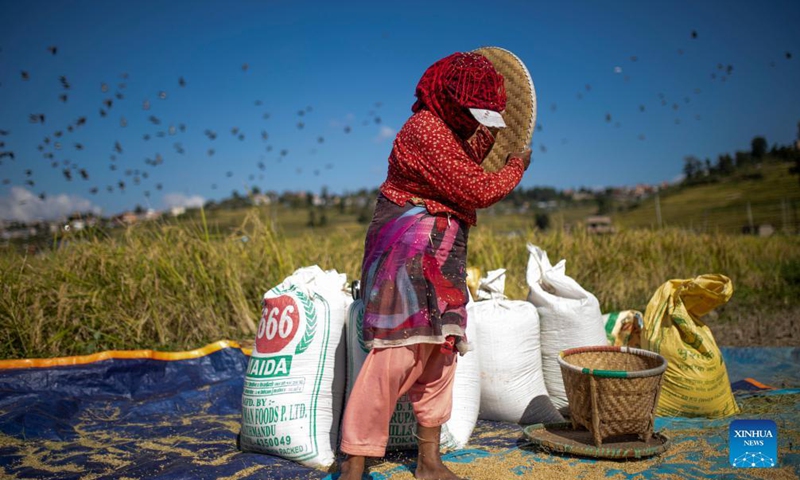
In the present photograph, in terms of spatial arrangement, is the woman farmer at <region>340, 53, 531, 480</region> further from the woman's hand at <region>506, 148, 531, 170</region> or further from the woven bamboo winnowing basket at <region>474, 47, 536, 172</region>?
the woven bamboo winnowing basket at <region>474, 47, 536, 172</region>

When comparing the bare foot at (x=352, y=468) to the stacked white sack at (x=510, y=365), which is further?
the stacked white sack at (x=510, y=365)

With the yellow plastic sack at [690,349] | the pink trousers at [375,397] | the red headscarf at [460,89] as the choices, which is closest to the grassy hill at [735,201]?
the yellow plastic sack at [690,349]

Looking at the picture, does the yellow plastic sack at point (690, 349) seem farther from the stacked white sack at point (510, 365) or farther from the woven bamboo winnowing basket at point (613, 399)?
the stacked white sack at point (510, 365)

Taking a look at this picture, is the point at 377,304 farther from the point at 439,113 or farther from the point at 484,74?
the point at 484,74

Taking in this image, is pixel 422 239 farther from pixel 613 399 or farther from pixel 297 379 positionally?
pixel 613 399

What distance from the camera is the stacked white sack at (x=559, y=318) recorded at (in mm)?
2912

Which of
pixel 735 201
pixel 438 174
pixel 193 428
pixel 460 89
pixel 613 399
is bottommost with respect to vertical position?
pixel 193 428

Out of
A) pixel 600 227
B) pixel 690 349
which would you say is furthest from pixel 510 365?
pixel 600 227

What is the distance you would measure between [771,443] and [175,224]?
4.15 m

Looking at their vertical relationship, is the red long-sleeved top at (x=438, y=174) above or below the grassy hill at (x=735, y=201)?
below

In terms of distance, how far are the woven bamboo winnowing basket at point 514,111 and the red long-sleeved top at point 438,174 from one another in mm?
298

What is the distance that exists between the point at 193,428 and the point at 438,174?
1.79 metres

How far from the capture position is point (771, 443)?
2088 mm

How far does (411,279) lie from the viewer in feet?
6.06
